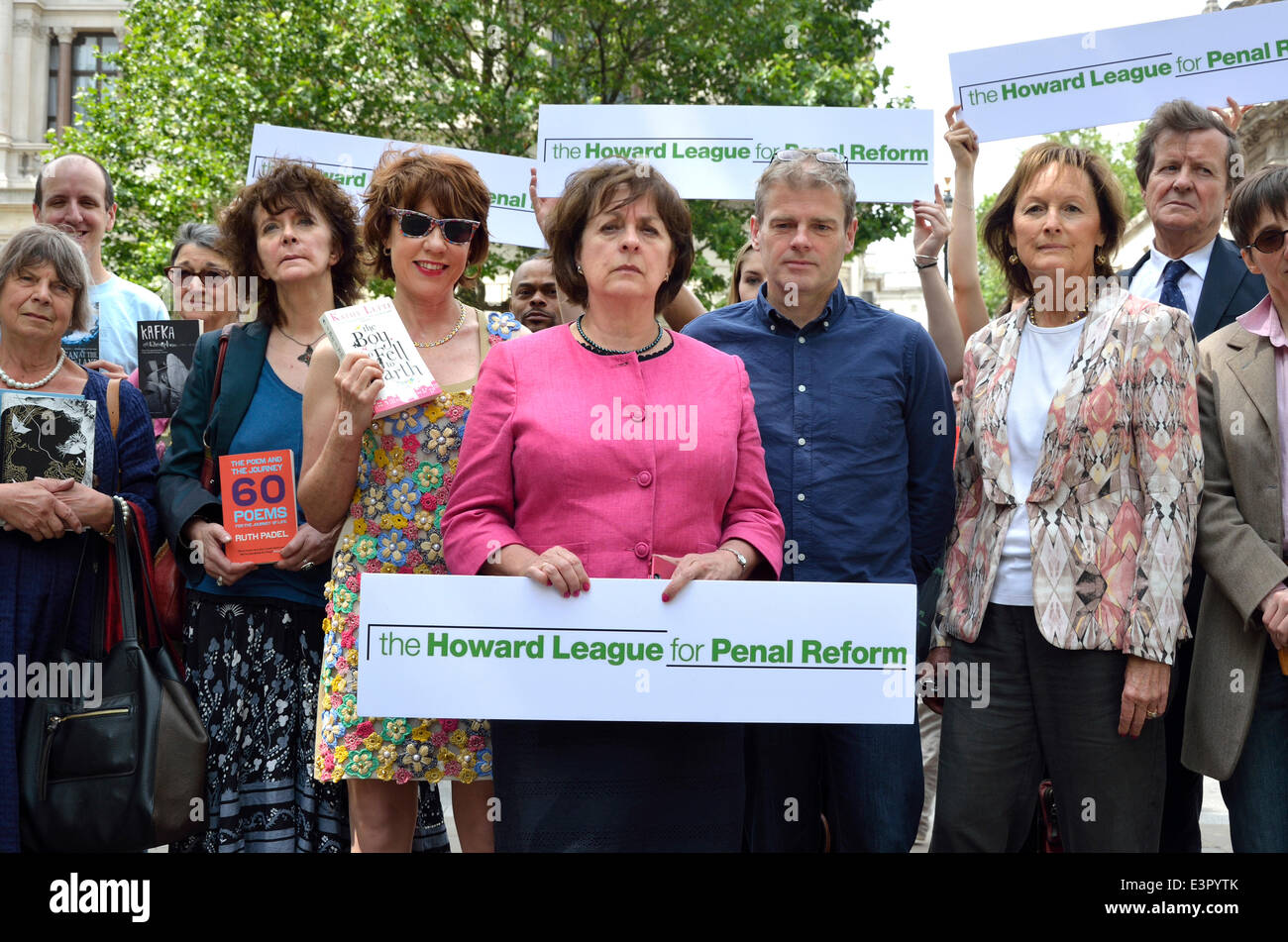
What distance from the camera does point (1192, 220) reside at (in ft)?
14.9

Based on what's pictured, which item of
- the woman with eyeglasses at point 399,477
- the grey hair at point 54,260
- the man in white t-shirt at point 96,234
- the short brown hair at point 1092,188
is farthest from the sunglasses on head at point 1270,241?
the man in white t-shirt at point 96,234

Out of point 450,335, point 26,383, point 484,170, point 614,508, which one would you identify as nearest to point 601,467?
point 614,508

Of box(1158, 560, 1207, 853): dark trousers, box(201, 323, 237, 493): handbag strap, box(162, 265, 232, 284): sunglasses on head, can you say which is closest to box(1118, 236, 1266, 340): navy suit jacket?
box(1158, 560, 1207, 853): dark trousers

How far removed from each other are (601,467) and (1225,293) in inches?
102

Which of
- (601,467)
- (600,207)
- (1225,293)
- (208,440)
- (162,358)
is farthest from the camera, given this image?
(162,358)

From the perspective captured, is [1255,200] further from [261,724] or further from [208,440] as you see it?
[261,724]

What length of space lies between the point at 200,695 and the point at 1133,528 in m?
2.85

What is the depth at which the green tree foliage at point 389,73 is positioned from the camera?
16.7 metres

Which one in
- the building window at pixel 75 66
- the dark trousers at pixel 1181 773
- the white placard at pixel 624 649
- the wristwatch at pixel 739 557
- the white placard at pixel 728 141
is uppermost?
the building window at pixel 75 66

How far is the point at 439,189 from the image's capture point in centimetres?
382

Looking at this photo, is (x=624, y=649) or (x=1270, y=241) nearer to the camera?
(x=624, y=649)

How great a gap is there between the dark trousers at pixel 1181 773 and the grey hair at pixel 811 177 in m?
1.58

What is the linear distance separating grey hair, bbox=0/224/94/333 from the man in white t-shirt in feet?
4.02

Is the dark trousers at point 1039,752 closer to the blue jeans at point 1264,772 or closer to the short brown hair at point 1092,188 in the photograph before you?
the blue jeans at point 1264,772
